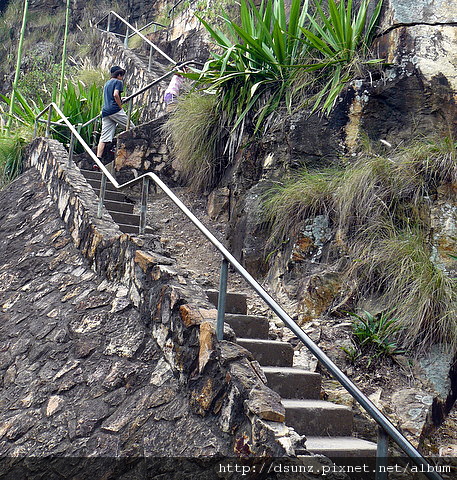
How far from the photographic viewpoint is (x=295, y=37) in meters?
6.15

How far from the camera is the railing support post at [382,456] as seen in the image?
2375 millimetres

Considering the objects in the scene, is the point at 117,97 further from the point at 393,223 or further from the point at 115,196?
the point at 393,223

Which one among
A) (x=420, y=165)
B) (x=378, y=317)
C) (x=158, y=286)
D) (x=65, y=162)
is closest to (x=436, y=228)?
(x=420, y=165)

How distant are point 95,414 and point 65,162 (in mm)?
4071

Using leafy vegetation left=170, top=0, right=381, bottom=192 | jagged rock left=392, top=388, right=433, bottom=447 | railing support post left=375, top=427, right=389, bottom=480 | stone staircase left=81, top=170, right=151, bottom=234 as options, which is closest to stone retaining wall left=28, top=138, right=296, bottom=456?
stone staircase left=81, top=170, right=151, bottom=234

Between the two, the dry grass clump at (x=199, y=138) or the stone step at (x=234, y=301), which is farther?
the dry grass clump at (x=199, y=138)

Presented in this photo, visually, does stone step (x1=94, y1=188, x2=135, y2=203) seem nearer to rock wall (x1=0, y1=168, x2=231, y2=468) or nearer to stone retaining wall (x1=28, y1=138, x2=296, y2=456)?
stone retaining wall (x1=28, y1=138, x2=296, y2=456)

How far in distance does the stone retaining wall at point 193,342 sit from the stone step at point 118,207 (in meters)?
0.65

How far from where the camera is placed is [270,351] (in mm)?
4434

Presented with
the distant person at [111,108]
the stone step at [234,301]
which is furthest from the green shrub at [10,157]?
the stone step at [234,301]

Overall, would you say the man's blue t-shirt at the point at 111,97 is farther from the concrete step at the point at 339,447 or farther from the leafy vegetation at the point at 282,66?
the concrete step at the point at 339,447

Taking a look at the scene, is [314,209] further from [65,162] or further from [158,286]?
[65,162]

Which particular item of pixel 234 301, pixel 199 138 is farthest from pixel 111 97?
pixel 234 301

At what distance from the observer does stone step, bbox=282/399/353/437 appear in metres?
3.72
